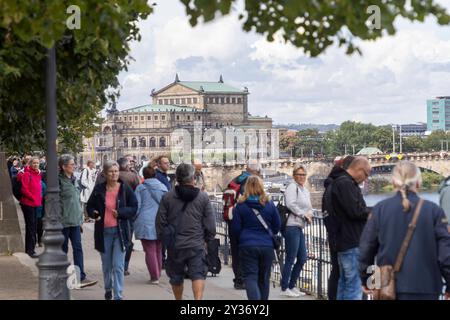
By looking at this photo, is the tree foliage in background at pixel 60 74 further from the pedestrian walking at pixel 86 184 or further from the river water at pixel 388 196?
the pedestrian walking at pixel 86 184

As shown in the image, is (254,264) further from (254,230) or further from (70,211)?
(70,211)

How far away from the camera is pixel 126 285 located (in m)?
14.3

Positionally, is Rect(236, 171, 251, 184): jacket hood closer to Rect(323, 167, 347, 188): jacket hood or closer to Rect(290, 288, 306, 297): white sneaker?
Rect(290, 288, 306, 297): white sneaker

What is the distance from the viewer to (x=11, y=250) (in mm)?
18188

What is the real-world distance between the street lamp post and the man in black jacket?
2695 millimetres

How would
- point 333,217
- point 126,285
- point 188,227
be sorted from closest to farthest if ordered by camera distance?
point 333,217 < point 188,227 < point 126,285

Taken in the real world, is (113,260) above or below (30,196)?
below

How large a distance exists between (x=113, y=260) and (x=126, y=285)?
2091mm

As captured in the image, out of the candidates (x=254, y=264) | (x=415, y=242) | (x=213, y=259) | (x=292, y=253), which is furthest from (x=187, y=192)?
(x=213, y=259)

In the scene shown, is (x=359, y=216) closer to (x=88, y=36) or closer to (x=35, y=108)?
(x=88, y=36)

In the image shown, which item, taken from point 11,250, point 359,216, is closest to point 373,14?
point 359,216

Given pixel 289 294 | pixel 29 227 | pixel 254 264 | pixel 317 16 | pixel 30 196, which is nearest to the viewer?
pixel 317 16

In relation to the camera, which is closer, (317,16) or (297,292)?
(317,16)
